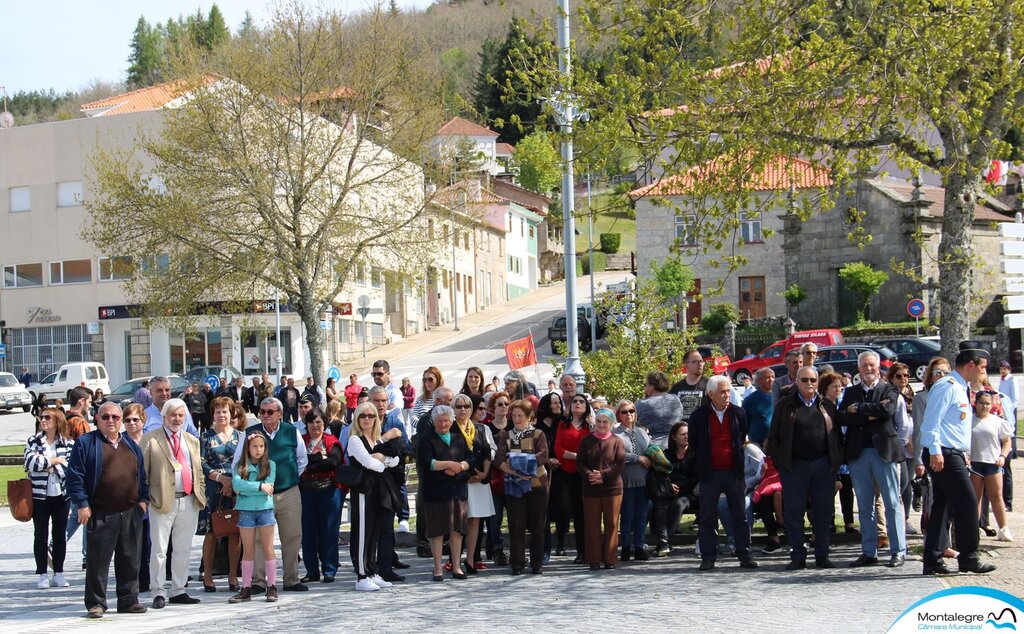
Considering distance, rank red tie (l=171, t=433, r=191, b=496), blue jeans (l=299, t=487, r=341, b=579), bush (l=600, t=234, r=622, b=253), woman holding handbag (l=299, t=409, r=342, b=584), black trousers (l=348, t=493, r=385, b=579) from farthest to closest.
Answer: bush (l=600, t=234, r=622, b=253)
blue jeans (l=299, t=487, r=341, b=579)
woman holding handbag (l=299, t=409, r=342, b=584)
black trousers (l=348, t=493, r=385, b=579)
red tie (l=171, t=433, r=191, b=496)

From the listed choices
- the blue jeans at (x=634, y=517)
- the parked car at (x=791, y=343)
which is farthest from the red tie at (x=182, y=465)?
the parked car at (x=791, y=343)

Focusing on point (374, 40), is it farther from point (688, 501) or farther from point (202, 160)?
point (688, 501)

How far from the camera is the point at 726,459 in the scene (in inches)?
485

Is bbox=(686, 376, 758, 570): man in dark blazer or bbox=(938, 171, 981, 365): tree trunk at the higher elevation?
bbox=(938, 171, 981, 365): tree trunk

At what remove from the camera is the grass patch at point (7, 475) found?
75.5 ft

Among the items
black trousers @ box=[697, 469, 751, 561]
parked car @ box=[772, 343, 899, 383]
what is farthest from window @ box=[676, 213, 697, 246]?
parked car @ box=[772, 343, 899, 383]

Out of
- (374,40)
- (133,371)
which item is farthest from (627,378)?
(133,371)

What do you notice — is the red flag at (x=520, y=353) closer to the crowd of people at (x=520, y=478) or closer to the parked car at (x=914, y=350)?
the crowd of people at (x=520, y=478)

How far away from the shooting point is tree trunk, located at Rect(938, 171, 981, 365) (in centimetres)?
1369

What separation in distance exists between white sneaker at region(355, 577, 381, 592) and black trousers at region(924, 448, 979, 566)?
5.25m

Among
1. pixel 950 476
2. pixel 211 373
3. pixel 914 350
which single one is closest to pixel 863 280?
pixel 914 350

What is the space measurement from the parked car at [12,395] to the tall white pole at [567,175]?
33.9 meters

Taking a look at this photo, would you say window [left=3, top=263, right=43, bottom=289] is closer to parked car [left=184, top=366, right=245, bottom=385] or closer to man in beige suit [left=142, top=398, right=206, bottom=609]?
parked car [left=184, top=366, right=245, bottom=385]

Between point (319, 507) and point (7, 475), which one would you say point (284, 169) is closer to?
point (7, 475)
